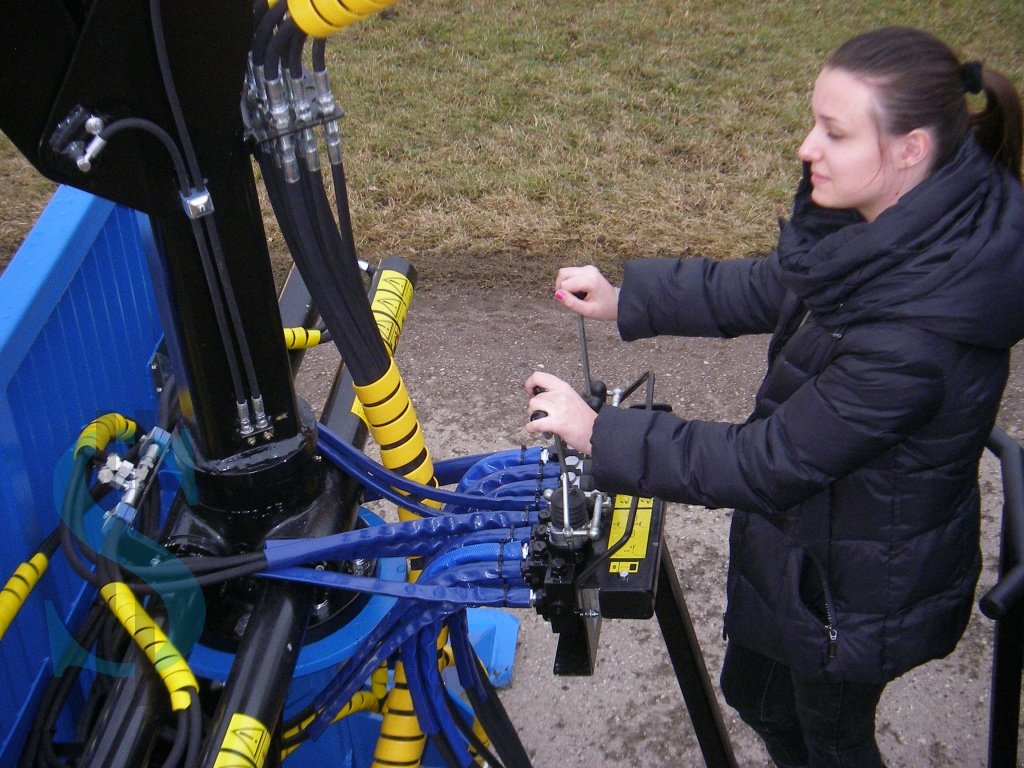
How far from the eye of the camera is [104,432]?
167cm

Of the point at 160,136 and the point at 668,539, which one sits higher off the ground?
the point at 160,136

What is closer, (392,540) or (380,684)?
(392,540)

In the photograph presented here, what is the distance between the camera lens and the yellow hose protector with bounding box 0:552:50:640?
1427 millimetres

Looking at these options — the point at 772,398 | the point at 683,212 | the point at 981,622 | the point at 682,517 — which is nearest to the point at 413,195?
the point at 683,212

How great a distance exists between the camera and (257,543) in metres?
1.60

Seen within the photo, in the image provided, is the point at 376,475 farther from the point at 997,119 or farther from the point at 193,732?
the point at 997,119

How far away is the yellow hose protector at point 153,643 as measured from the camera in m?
1.40

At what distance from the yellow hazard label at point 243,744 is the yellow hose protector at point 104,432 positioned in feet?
1.65

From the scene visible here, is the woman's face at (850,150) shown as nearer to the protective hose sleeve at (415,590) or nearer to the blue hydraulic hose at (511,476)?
the blue hydraulic hose at (511,476)

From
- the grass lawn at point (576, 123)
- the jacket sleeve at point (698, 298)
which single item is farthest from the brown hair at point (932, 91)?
the grass lawn at point (576, 123)

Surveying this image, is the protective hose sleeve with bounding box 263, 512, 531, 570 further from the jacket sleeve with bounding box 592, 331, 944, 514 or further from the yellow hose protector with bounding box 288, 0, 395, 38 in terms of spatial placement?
the yellow hose protector with bounding box 288, 0, 395, 38

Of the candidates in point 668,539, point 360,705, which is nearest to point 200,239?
point 360,705

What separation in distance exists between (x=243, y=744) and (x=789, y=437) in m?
0.83

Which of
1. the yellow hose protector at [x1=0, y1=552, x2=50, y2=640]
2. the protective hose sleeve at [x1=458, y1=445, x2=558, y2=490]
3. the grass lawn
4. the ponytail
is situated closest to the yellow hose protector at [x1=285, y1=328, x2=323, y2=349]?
the protective hose sleeve at [x1=458, y1=445, x2=558, y2=490]
